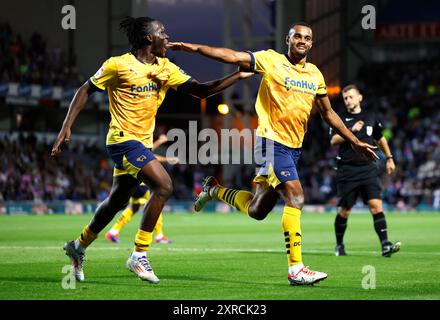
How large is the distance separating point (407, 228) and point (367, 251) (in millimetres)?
8544

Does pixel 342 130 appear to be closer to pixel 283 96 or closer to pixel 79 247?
pixel 283 96

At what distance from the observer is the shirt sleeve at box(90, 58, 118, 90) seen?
33.0 feet

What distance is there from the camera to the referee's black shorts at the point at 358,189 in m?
14.6

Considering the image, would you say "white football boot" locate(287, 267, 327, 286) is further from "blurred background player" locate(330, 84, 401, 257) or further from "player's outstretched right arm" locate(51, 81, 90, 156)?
"blurred background player" locate(330, 84, 401, 257)

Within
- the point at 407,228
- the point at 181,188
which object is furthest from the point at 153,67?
the point at 181,188

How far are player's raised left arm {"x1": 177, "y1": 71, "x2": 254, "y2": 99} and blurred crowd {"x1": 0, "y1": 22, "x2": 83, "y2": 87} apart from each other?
27.1m

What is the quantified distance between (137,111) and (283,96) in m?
1.65

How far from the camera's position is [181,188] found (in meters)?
42.1

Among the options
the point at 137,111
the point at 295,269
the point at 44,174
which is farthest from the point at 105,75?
the point at 44,174

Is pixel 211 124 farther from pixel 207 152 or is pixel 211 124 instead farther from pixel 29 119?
pixel 29 119

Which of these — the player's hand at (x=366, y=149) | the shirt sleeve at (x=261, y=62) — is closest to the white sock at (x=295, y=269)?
the player's hand at (x=366, y=149)

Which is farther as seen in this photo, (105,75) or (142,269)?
(105,75)

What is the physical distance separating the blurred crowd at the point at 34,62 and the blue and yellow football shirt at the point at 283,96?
27512 millimetres

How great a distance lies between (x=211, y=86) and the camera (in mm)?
10312
